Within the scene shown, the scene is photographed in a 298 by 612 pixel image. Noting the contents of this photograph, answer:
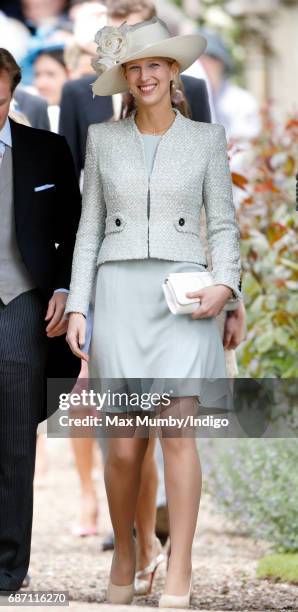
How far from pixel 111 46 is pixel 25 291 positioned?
0.85m

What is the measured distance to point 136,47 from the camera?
537 cm

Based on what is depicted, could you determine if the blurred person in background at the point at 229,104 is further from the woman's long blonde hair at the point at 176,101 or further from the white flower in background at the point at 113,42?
the white flower in background at the point at 113,42

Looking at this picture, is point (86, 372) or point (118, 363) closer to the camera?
point (118, 363)

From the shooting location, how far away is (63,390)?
5.57 meters

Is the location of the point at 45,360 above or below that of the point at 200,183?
below

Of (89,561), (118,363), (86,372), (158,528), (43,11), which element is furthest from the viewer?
(43,11)

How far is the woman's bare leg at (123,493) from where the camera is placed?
17.8 feet

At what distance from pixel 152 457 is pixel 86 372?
72 cm

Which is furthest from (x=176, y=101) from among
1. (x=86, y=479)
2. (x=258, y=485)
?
(x=86, y=479)

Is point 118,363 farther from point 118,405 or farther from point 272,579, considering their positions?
point 272,579


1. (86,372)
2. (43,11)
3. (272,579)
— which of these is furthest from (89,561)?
(43,11)

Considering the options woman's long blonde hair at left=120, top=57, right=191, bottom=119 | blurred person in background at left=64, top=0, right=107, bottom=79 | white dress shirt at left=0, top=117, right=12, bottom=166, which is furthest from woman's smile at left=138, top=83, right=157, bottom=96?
blurred person in background at left=64, top=0, right=107, bottom=79

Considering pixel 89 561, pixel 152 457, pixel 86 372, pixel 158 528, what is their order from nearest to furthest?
pixel 86 372 < pixel 152 457 < pixel 158 528 < pixel 89 561

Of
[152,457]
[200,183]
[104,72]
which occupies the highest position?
[104,72]
